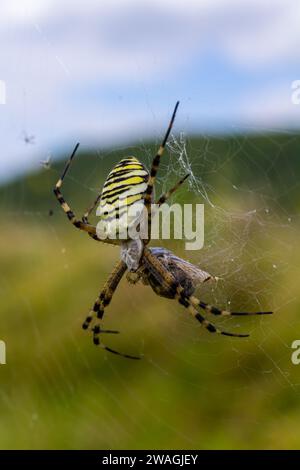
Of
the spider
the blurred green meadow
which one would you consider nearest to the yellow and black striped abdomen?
the spider

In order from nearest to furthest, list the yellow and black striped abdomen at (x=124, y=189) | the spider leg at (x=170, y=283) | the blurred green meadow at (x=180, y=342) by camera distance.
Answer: the yellow and black striped abdomen at (x=124, y=189), the spider leg at (x=170, y=283), the blurred green meadow at (x=180, y=342)

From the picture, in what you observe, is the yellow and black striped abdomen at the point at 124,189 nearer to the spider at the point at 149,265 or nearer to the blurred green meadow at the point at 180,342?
the spider at the point at 149,265

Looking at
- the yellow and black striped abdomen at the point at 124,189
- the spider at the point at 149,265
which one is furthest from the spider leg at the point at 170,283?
the yellow and black striped abdomen at the point at 124,189

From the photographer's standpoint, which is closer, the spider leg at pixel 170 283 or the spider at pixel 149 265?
the spider at pixel 149 265

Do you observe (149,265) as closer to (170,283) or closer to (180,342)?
(170,283)

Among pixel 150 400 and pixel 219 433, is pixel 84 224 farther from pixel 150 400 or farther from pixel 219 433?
pixel 150 400

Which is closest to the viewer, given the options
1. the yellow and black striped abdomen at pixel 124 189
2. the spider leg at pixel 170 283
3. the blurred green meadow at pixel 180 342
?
the yellow and black striped abdomen at pixel 124 189

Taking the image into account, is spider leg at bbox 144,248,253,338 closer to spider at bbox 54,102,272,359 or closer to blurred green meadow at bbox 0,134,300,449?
A: spider at bbox 54,102,272,359
